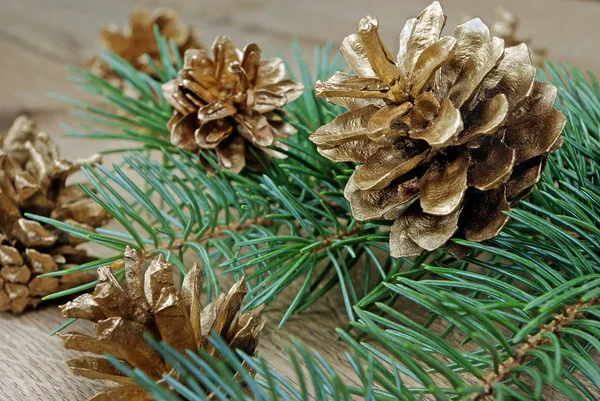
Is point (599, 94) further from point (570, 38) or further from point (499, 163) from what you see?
point (570, 38)

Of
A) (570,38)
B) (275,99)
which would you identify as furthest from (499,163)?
(570,38)

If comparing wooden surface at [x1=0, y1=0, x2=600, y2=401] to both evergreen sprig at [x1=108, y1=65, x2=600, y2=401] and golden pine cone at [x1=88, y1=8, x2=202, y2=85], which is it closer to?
golden pine cone at [x1=88, y1=8, x2=202, y2=85]

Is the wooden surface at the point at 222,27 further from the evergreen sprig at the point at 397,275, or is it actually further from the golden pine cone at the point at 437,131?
the golden pine cone at the point at 437,131

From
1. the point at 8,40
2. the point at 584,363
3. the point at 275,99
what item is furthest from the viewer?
the point at 8,40

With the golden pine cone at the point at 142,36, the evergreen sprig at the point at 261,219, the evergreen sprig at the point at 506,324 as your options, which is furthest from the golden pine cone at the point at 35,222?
the golden pine cone at the point at 142,36

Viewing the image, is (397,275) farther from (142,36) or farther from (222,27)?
(222,27)

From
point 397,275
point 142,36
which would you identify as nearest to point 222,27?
point 142,36
